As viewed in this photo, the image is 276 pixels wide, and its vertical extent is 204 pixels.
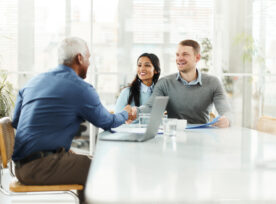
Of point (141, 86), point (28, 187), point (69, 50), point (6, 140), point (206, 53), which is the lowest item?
point (28, 187)

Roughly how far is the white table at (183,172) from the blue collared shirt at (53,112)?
0.29m

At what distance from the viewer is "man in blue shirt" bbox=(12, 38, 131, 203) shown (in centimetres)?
192

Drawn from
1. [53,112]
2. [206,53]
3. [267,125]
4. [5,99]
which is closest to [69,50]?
[53,112]

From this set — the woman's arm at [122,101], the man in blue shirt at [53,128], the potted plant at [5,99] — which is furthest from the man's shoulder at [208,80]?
the potted plant at [5,99]

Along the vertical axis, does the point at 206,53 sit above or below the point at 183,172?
above

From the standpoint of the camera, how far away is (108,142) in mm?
1808

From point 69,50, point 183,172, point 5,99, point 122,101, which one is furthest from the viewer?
point 5,99

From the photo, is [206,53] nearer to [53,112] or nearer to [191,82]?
[191,82]

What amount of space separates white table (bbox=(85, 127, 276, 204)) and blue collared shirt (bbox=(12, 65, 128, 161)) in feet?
0.95

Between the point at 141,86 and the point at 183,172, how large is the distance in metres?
2.32

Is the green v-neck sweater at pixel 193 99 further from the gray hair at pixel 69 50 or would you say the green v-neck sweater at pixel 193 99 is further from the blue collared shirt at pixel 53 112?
the blue collared shirt at pixel 53 112

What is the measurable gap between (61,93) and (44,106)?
119 mm

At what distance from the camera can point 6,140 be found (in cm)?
202

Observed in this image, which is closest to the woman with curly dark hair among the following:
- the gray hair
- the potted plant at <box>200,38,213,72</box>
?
the gray hair
